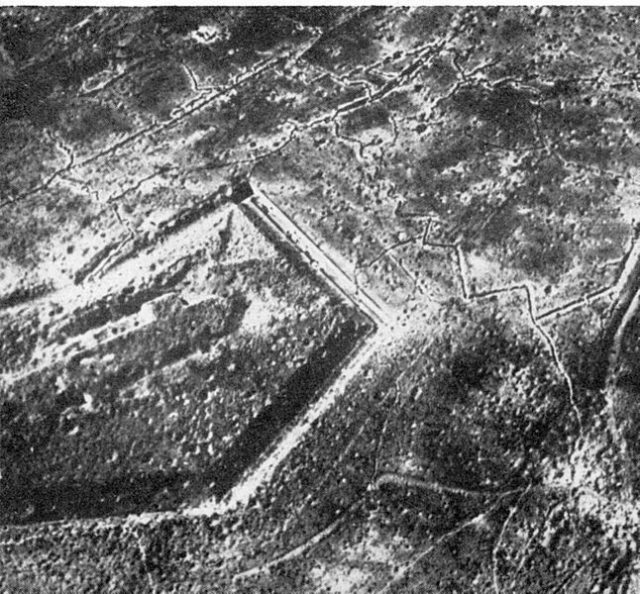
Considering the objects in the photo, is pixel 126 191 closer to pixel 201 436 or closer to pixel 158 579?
pixel 201 436

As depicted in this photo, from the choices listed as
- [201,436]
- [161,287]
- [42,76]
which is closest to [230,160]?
[161,287]

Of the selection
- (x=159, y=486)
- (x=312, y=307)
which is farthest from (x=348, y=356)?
(x=159, y=486)

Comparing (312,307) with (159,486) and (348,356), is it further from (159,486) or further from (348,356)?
(159,486)

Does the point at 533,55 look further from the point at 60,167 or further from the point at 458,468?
the point at 60,167

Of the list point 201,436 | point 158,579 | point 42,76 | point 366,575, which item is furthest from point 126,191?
point 366,575

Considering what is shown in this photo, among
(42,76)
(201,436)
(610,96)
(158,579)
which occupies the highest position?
(42,76)

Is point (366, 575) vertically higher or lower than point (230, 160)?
lower

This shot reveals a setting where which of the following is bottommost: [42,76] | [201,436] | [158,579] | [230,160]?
[158,579]
